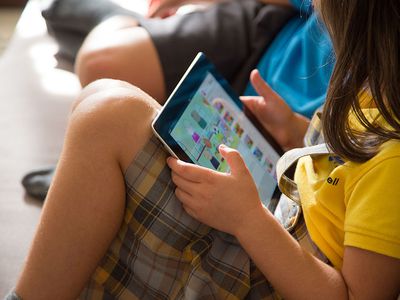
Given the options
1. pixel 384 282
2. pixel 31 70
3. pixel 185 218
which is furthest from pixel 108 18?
pixel 384 282

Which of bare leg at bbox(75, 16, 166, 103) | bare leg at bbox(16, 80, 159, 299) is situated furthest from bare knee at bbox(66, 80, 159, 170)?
bare leg at bbox(75, 16, 166, 103)

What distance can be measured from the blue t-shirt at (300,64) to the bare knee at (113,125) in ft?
1.43

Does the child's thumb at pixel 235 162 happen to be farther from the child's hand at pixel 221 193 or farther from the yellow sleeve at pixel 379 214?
the yellow sleeve at pixel 379 214

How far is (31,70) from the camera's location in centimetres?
136

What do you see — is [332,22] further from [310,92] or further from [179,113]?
[310,92]

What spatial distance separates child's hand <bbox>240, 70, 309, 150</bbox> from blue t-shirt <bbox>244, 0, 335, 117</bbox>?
0.29 feet

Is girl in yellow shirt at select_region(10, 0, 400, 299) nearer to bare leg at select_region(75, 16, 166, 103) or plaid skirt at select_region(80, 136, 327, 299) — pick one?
plaid skirt at select_region(80, 136, 327, 299)

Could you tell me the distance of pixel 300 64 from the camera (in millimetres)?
1163

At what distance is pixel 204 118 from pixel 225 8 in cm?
Answer: 52

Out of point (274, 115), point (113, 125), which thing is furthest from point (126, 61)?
point (113, 125)

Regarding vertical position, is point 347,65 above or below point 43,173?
above

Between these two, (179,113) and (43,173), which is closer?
(179,113)

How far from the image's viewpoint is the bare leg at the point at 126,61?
3.81 feet

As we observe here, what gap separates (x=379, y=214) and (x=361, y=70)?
6.2 inches
